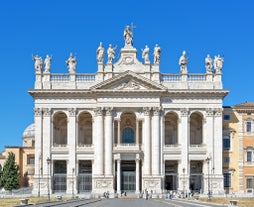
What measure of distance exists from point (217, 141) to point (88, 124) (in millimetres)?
19488

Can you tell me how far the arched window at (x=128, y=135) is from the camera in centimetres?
9918

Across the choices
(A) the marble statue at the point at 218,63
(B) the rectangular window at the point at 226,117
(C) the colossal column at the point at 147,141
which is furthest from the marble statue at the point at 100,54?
(B) the rectangular window at the point at 226,117

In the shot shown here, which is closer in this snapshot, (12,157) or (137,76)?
(137,76)

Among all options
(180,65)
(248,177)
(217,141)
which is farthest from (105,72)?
(248,177)

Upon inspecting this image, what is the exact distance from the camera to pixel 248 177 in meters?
97.1

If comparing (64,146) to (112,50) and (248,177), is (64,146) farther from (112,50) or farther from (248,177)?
(248,177)

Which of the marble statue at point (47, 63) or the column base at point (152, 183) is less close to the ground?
the marble statue at point (47, 63)

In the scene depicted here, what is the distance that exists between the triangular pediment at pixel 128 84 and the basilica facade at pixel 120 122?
138 millimetres

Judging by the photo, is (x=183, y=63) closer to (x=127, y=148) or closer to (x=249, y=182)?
(x=127, y=148)

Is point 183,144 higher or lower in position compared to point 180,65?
lower

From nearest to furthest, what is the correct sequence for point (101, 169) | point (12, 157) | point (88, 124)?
point (101, 169)
point (88, 124)
point (12, 157)

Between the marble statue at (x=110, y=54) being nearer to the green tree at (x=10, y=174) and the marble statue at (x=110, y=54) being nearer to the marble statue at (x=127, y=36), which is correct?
the marble statue at (x=127, y=36)

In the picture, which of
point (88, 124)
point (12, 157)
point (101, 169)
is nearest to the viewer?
point (101, 169)

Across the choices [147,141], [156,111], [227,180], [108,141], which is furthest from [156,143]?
[227,180]
